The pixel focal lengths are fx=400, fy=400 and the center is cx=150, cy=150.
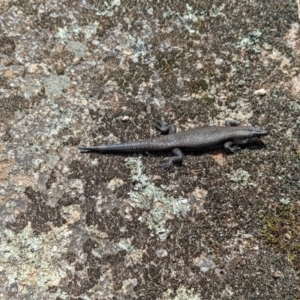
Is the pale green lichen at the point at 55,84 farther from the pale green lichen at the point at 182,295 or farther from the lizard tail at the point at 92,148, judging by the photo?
the pale green lichen at the point at 182,295

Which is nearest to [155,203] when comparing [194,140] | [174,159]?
[174,159]

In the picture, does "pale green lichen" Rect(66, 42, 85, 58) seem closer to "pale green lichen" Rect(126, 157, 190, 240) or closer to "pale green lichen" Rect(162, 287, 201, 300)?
"pale green lichen" Rect(126, 157, 190, 240)

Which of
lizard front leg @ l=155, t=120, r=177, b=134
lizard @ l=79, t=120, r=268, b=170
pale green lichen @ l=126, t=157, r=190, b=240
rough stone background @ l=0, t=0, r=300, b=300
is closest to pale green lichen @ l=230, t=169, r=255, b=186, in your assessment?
rough stone background @ l=0, t=0, r=300, b=300

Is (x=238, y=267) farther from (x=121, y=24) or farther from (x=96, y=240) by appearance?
(x=121, y=24)

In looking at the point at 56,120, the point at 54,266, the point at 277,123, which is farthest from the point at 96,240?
the point at 277,123

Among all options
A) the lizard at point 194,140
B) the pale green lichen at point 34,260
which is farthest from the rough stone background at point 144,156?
the lizard at point 194,140
